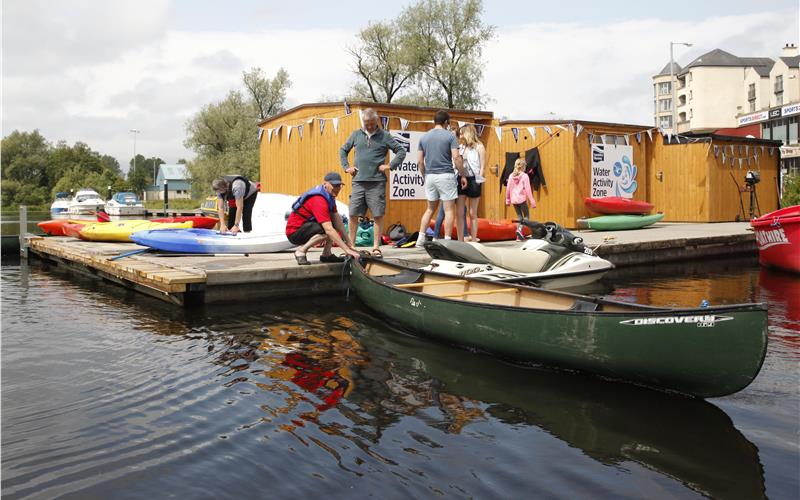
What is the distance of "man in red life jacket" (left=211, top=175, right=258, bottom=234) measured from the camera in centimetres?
1089

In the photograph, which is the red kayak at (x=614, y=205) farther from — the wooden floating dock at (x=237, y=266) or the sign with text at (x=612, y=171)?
the wooden floating dock at (x=237, y=266)

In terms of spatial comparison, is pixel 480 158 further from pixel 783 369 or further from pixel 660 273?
pixel 783 369

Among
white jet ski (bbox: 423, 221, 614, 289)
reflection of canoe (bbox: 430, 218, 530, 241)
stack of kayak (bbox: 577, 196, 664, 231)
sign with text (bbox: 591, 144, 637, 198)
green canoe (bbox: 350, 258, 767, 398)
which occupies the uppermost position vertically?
sign with text (bbox: 591, 144, 637, 198)

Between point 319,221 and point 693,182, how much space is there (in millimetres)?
14654

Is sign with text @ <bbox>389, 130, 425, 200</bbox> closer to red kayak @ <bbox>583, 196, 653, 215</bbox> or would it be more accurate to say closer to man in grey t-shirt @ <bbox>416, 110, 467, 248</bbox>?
man in grey t-shirt @ <bbox>416, 110, 467, 248</bbox>

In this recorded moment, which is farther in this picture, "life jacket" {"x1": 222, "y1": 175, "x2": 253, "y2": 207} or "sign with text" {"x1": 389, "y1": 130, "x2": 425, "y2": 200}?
"sign with text" {"x1": 389, "y1": 130, "x2": 425, "y2": 200}

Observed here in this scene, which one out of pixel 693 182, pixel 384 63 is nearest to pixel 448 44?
pixel 384 63

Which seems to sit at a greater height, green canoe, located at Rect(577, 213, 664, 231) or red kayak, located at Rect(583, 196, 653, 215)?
red kayak, located at Rect(583, 196, 653, 215)

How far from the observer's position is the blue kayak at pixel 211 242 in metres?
10.8

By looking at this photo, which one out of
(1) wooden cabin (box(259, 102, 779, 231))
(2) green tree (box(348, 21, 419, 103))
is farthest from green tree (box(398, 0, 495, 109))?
(1) wooden cabin (box(259, 102, 779, 231))

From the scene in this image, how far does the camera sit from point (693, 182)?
→ 64.0 ft

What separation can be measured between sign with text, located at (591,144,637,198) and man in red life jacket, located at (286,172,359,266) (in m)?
9.68

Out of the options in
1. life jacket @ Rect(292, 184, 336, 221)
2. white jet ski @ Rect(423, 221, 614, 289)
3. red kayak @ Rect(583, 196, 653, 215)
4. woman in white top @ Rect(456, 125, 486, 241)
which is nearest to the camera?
white jet ski @ Rect(423, 221, 614, 289)

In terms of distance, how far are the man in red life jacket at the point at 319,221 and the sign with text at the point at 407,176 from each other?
4.10 metres
